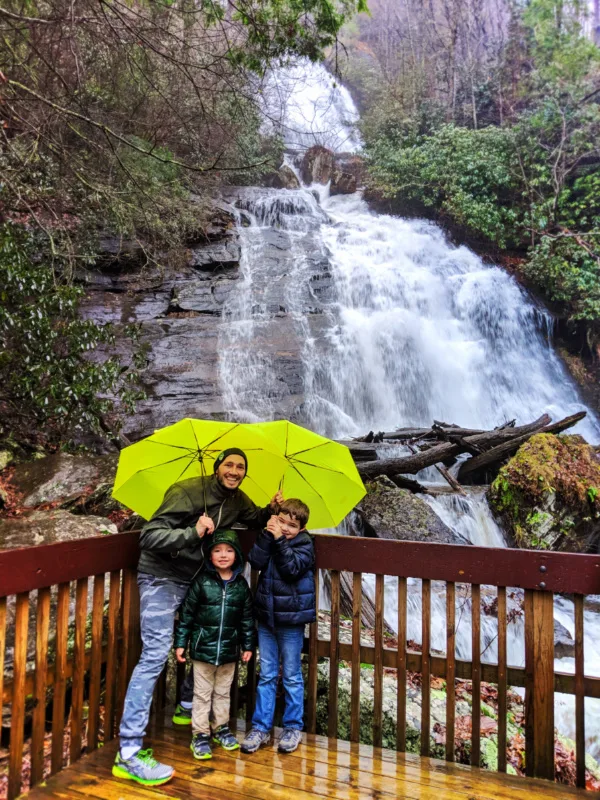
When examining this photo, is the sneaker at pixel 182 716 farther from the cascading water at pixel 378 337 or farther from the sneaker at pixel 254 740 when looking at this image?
the cascading water at pixel 378 337

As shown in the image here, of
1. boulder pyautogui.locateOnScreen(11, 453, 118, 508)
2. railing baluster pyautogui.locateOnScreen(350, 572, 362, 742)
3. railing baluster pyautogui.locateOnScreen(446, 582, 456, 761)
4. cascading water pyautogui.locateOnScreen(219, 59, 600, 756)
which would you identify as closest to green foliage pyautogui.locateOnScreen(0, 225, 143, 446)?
boulder pyautogui.locateOnScreen(11, 453, 118, 508)

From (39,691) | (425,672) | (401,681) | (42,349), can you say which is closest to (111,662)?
(39,691)

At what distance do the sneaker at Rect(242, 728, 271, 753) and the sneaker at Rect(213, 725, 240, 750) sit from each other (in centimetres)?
5

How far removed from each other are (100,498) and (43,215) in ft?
24.9

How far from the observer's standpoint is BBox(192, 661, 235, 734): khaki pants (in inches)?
103

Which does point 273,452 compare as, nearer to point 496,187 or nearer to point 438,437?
point 438,437

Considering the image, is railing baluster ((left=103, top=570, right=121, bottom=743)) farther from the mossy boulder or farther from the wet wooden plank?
the mossy boulder

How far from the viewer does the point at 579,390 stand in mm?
13523

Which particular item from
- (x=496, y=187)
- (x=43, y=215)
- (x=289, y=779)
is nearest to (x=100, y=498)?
(x=289, y=779)

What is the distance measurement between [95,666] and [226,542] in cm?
89

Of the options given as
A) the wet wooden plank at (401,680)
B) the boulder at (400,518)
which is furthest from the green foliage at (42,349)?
the wet wooden plank at (401,680)

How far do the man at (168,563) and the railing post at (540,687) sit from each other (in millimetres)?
1411

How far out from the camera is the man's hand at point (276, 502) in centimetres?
283

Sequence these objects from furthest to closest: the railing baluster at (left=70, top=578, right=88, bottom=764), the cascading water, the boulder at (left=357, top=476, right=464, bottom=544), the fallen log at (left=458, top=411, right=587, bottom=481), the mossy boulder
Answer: the cascading water
the fallen log at (left=458, top=411, right=587, bottom=481)
the mossy boulder
the boulder at (left=357, top=476, right=464, bottom=544)
the railing baluster at (left=70, top=578, right=88, bottom=764)
